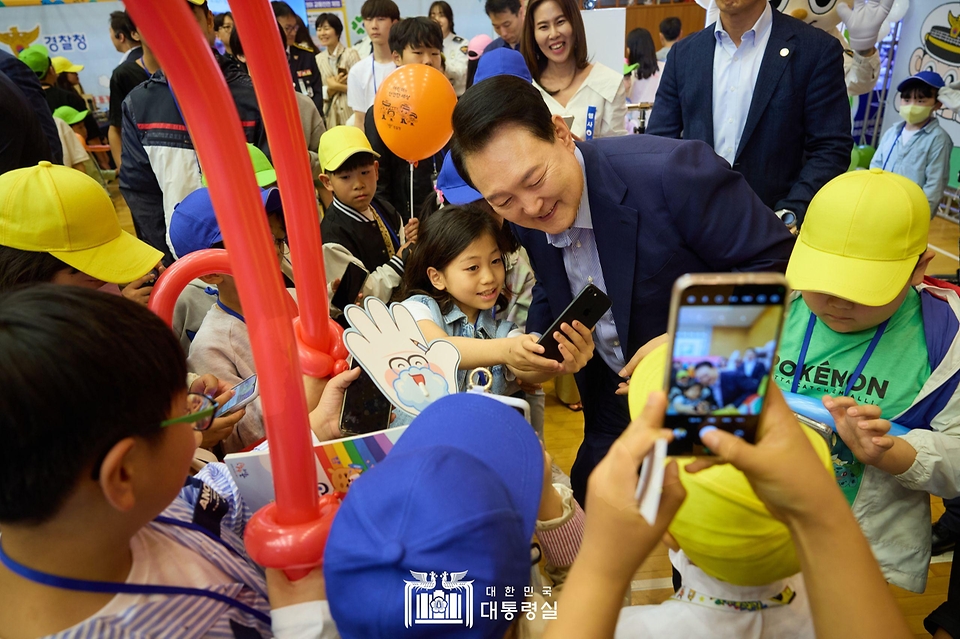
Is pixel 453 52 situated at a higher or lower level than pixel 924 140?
higher

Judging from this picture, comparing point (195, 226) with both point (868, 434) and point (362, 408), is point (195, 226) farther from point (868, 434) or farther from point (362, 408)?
point (868, 434)

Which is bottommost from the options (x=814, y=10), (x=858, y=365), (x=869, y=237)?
(x=858, y=365)

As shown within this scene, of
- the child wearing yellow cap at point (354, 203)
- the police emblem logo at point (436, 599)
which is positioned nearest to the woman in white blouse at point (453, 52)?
the child wearing yellow cap at point (354, 203)

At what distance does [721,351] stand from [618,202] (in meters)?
0.86

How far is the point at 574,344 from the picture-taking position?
1224 mm

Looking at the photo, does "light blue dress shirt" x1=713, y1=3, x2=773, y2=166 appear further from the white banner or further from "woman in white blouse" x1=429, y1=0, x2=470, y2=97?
the white banner

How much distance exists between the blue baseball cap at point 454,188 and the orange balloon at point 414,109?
5.0 inches

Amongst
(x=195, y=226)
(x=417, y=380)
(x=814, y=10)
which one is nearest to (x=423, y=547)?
(x=417, y=380)

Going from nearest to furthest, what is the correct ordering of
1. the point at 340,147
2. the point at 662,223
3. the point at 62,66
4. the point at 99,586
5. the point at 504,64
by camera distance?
the point at 99,586, the point at 662,223, the point at 340,147, the point at 504,64, the point at 62,66

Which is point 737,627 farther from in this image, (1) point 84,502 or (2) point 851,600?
(1) point 84,502

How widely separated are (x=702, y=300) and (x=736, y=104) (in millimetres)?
1779

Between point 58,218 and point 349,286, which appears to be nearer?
point 58,218

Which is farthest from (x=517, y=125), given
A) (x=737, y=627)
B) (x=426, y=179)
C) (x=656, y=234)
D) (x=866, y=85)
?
(x=866, y=85)

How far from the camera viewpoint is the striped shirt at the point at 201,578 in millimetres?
620
